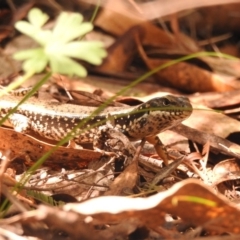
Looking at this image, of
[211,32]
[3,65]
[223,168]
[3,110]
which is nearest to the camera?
[223,168]

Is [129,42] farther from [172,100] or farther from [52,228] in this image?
[52,228]

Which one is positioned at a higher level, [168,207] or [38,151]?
[168,207]

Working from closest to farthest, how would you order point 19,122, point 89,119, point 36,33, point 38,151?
point 36,33
point 38,151
point 89,119
point 19,122

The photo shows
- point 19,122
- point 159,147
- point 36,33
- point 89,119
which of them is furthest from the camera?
point 19,122

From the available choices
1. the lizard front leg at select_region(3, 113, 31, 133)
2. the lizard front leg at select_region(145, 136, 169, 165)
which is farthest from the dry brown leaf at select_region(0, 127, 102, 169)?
the lizard front leg at select_region(3, 113, 31, 133)

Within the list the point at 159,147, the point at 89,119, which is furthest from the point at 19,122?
the point at 159,147

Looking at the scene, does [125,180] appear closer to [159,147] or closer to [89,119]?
[159,147]

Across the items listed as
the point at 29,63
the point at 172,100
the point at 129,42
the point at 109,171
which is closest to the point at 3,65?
the point at 129,42

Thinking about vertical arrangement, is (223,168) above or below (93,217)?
below
